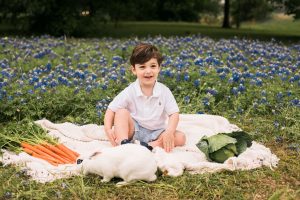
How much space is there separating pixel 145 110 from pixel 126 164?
113cm

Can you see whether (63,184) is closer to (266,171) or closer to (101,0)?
(266,171)

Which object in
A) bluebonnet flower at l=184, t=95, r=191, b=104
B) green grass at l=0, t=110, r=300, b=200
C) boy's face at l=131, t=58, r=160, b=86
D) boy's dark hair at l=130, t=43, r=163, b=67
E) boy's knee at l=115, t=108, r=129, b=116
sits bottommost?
green grass at l=0, t=110, r=300, b=200

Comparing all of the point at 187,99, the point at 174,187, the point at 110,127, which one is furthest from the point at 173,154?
the point at 187,99

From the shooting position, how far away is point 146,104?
5.25 metres

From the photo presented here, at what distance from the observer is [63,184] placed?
4.24 meters

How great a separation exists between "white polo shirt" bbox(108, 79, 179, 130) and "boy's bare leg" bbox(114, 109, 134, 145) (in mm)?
111

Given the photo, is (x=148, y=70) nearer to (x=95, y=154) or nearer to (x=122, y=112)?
(x=122, y=112)

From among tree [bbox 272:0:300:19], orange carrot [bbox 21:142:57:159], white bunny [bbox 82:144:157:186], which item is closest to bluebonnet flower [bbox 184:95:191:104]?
orange carrot [bbox 21:142:57:159]

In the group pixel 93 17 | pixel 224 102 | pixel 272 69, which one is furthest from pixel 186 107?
pixel 93 17

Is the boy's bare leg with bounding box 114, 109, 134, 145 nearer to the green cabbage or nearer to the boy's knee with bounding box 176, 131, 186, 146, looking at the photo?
the boy's knee with bounding box 176, 131, 186, 146

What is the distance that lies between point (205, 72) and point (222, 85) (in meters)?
0.32

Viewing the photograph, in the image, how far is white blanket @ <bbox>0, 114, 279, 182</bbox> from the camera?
455 cm

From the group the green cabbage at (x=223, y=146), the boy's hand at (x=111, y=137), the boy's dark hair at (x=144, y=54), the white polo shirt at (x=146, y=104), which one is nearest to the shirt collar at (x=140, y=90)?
the white polo shirt at (x=146, y=104)

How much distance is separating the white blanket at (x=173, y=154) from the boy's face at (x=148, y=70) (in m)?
0.67
